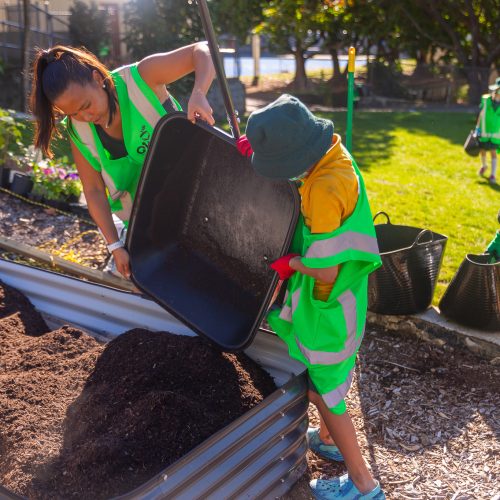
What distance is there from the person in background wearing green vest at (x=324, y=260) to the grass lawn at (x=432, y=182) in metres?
1.91

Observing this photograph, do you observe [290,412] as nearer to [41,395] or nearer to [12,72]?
[41,395]

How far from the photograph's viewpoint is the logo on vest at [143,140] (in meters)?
2.94

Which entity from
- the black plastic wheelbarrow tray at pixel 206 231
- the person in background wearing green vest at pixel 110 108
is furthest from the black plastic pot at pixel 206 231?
the person in background wearing green vest at pixel 110 108

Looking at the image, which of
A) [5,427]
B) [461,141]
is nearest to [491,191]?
[461,141]

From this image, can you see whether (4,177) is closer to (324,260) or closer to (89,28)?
(324,260)

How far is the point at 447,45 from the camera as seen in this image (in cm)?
1731

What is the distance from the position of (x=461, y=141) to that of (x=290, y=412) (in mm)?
9049

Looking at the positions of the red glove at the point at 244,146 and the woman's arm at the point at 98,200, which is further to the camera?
the woman's arm at the point at 98,200

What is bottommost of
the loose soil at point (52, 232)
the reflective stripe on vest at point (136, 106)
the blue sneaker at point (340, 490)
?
the blue sneaker at point (340, 490)

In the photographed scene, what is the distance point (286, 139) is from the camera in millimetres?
2137

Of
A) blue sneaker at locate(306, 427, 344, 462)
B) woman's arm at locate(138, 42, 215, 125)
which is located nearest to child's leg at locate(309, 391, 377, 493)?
blue sneaker at locate(306, 427, 344, 462)

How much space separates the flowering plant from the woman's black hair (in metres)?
3.14

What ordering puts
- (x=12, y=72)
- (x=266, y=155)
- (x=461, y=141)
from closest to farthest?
(x=266, y=155), (x=461, y=141), (x=12, y=72)

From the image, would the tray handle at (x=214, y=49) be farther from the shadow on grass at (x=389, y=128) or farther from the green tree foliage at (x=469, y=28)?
the green tree foliage at (x=469, y=28)
